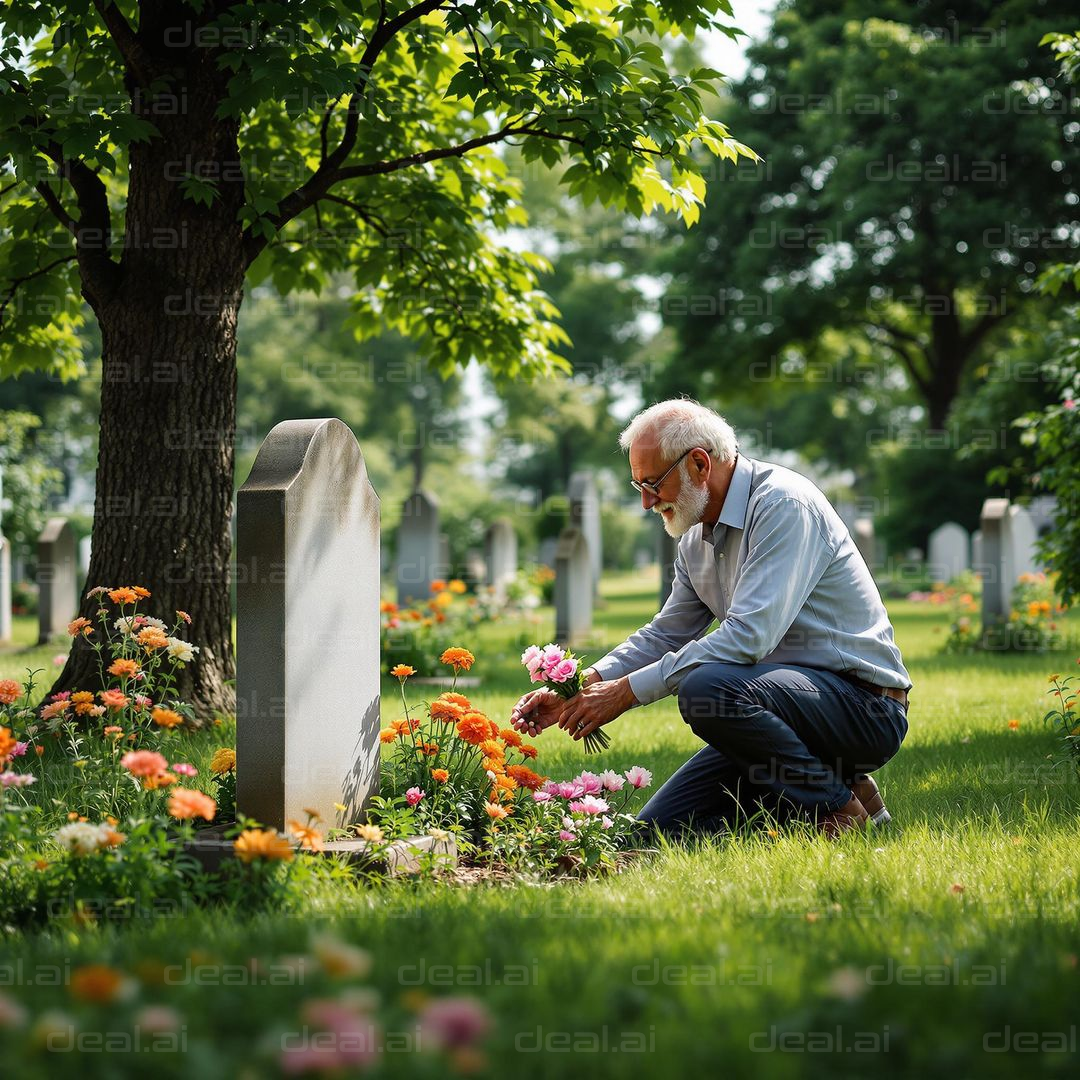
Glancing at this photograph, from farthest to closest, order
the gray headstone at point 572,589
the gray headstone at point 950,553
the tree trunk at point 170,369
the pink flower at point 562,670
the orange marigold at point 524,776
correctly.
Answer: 1. the gray headstone at point 950,553
2. the gray headstone at point 572,589
3. the tree trunk at point 170,369
4. the pink flower at point 562,670
5. the orange marigold at point 524,776

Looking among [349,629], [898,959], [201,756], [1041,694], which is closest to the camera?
[898,959]

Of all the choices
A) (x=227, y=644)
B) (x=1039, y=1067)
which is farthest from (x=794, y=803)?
(x=227, y=644)

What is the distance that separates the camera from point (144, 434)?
20.7 ft

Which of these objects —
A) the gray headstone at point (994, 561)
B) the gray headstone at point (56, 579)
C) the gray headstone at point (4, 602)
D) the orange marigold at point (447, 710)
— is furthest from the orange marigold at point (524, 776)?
the gray headstone at point (4, 602)

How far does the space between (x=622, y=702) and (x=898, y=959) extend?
1605 millimetres

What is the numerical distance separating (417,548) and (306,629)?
417 inches

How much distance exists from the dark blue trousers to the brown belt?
3 cm

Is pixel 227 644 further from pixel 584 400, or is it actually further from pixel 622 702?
pixel 584 400

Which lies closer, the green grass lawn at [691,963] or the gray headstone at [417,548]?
the green grass lawn at [691,963]

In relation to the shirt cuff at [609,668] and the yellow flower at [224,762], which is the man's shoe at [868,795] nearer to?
the shirt cuff at [609,668]

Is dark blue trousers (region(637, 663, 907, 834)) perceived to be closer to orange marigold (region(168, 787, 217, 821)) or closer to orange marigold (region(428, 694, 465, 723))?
orange marigold (region(428, 694, 465, 723))

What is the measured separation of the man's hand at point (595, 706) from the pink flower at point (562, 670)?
9 centimetres

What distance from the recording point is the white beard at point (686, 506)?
4.41m

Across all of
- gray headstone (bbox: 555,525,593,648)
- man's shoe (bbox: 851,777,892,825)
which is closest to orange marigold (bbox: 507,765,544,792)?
man's shoe (bbox: 851,777,892,825)
